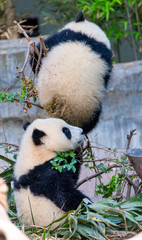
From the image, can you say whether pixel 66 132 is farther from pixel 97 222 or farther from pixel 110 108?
pixel 110 108

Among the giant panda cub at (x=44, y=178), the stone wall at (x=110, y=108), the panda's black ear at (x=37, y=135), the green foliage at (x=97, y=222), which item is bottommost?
the stone wall at (x=110, y=108)

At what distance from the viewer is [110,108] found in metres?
5.06

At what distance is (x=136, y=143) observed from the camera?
5.13m

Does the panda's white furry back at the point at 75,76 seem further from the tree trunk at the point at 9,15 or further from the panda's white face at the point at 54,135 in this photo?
the tree trunk at the point at 9,15

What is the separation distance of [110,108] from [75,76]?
194 centimetres

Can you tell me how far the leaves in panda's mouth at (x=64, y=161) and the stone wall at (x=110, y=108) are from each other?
87.4 inches

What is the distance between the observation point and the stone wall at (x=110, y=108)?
5000 millimetres

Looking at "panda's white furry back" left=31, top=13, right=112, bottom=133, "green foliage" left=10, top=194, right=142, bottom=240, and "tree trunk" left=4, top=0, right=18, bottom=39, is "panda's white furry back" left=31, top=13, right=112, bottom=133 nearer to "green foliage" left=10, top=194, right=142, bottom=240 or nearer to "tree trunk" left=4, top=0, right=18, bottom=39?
"green foliage" left=10, top=194, right=142, bottom=240

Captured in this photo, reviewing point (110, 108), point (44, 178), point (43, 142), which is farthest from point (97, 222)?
point (110, 108)

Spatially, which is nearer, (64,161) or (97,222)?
(97,222)

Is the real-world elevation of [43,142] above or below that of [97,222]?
above

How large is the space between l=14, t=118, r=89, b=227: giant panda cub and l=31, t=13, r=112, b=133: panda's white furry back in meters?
0.47

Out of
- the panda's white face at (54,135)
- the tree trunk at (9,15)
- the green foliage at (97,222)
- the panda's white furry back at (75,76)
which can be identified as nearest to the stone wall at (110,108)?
the tree trunk at (9,15)

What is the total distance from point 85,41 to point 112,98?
1.80 m
